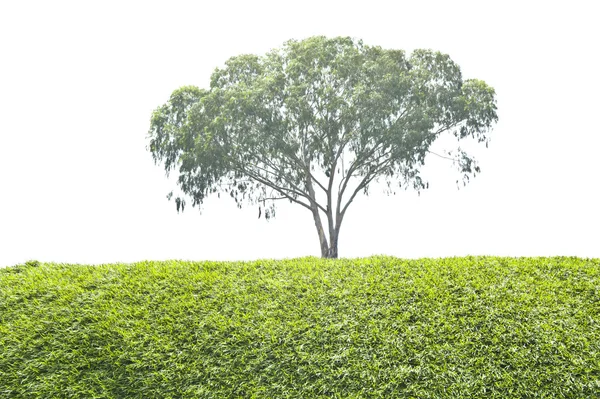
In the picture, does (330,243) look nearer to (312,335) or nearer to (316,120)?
(316,120)

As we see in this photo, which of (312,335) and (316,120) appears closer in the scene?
(312,335)

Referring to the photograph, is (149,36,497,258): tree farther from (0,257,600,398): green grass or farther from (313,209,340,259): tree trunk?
(0,257,600,398): green grass

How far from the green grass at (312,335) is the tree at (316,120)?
417 inches

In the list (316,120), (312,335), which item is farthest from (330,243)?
(312,335)

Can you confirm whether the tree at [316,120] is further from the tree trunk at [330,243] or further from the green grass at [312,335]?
the green grass at [312,335]

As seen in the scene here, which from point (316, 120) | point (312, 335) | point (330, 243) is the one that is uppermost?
point (316, 120)

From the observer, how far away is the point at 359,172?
17.8 m

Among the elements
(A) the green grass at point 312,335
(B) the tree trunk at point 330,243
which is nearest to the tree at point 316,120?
(B) the tree trunk at point 330,243

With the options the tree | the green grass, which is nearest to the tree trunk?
the tree

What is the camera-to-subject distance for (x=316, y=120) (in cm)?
1652

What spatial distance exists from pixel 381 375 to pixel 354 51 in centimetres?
1389

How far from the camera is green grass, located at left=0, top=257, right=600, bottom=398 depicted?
5.01m

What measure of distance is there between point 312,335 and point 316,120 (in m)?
11.9

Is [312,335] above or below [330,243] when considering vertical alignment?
below
